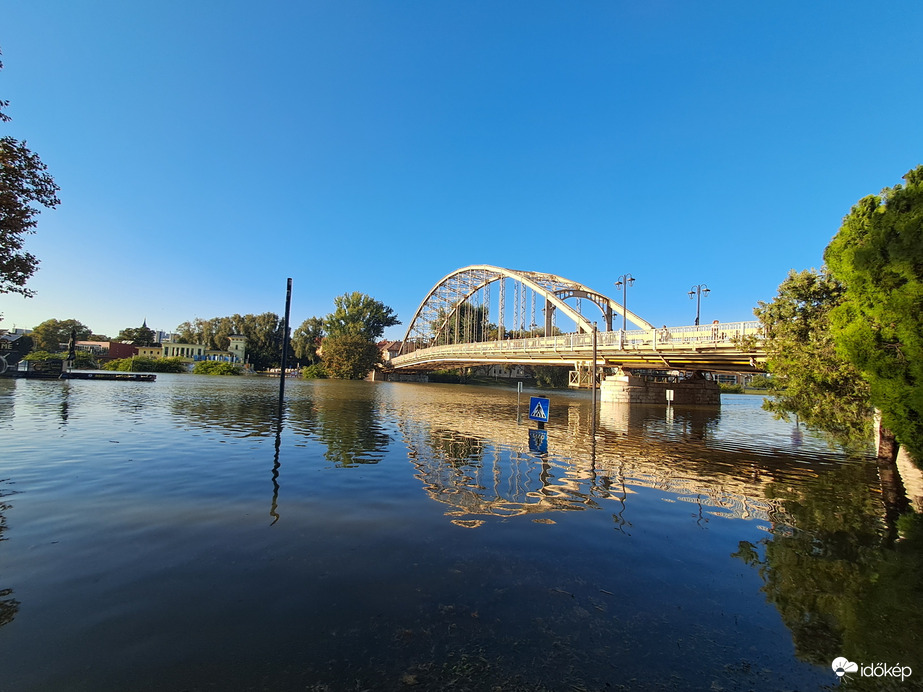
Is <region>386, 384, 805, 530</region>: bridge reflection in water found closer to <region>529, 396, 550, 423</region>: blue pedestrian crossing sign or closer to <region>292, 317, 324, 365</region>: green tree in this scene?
<region>529, 396, 550, 423</region>: blue pedestrian crossing sign

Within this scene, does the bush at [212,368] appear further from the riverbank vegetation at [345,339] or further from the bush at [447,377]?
the bush at [447,377]

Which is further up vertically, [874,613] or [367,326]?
[367,326]

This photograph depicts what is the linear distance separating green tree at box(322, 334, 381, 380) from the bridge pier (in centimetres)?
6020

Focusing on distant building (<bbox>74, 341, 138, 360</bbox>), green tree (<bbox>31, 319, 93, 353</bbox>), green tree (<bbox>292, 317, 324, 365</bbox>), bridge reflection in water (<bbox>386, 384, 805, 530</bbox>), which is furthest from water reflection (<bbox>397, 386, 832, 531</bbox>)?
green tree (<bbox>31, 319, 93, 353</bbox>)

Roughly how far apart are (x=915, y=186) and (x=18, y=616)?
16.2m

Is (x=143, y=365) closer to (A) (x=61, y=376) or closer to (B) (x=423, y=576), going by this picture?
(A) (x=61, y=376)

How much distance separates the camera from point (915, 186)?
30.9 feet

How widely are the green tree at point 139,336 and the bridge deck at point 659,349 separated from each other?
12184 cm

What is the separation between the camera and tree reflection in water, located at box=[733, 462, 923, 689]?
429 centimetres

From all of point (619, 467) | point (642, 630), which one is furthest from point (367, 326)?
point (642, 630)

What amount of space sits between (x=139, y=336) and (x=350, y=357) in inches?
3156

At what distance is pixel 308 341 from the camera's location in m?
122

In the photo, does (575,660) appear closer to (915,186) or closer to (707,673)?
(707,673)

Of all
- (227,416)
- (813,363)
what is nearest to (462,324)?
(227,416)
